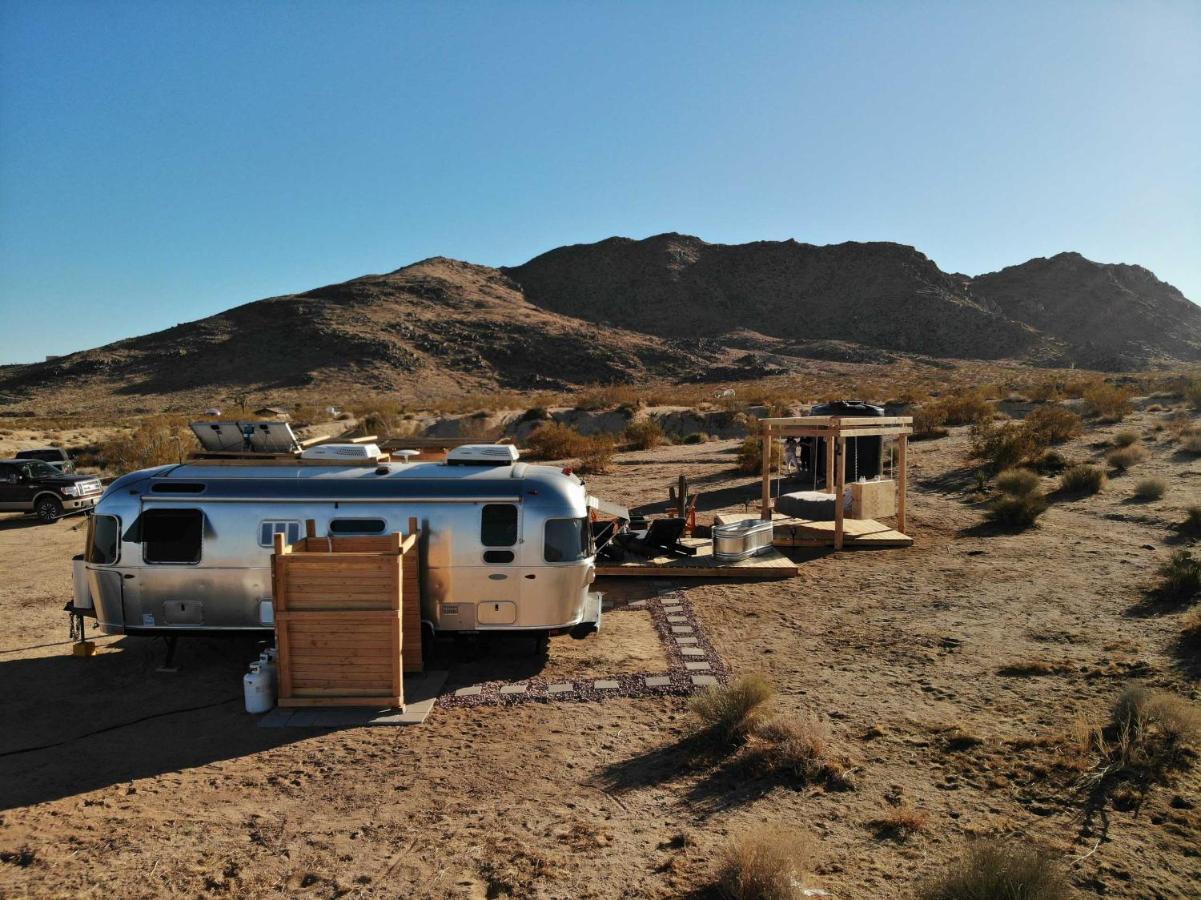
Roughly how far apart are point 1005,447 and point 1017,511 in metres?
7.03

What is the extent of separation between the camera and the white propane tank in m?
7.54

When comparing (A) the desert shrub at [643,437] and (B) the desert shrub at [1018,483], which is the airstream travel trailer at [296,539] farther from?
(A) the desert shrub at [643,437]

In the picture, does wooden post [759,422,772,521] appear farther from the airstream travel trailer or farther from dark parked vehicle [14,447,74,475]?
dark parked vehicle [14,447,74,475]

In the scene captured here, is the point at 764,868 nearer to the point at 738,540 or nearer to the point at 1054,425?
the point at 738,540

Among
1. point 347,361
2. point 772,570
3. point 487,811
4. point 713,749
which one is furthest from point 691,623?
point 347,361

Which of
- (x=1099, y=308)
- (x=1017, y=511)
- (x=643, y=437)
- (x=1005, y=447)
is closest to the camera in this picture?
(x=1017, y=511)

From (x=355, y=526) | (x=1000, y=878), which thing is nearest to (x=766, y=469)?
(x=355, y=526)

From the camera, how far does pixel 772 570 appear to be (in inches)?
502

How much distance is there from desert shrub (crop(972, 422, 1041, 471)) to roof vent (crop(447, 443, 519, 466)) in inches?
654

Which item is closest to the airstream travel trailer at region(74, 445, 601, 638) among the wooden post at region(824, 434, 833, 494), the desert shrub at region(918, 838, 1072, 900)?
the desert shrub at region(918, 838, 1072, 900)

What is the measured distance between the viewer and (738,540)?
13.2m

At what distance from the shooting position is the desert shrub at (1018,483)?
17219 mm

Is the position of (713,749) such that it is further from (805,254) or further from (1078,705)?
(805,254)

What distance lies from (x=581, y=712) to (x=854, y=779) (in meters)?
2.63
